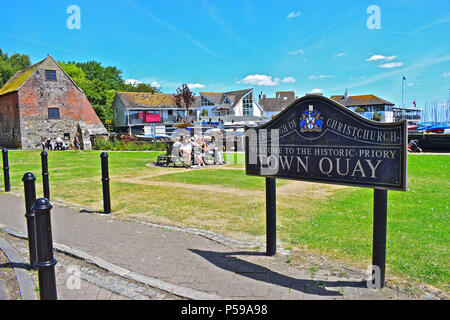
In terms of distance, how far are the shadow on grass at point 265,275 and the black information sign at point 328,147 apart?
114cm

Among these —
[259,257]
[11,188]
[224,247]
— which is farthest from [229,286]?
[11,188]

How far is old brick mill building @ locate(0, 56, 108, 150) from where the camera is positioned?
34000 millimetres

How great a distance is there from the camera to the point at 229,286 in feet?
12.5

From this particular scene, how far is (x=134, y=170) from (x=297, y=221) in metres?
9.69

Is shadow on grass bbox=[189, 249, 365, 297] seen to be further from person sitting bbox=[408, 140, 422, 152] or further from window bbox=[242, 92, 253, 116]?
window bbox=[242, 92, 253, 116]

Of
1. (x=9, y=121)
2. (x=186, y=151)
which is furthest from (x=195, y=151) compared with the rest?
(x=9, y=121)

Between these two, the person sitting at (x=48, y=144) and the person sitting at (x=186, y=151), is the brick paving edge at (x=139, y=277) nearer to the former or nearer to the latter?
the person sitting at (x=186, y=151)

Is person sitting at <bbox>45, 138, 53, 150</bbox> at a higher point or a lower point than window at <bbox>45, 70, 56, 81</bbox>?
lower

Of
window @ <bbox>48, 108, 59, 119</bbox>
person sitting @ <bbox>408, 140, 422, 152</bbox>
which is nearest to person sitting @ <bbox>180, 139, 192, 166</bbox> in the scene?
person sitting @ <bbox>408, 140, 422, 152</bbox>

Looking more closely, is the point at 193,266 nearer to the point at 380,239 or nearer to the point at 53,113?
the point at 380,239

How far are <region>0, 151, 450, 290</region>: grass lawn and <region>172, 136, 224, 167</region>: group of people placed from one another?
292 cm

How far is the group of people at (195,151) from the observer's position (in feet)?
49.8

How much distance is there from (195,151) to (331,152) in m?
11.8

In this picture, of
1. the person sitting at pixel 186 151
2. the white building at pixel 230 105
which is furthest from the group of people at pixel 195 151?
the white building at pixel 230 105
